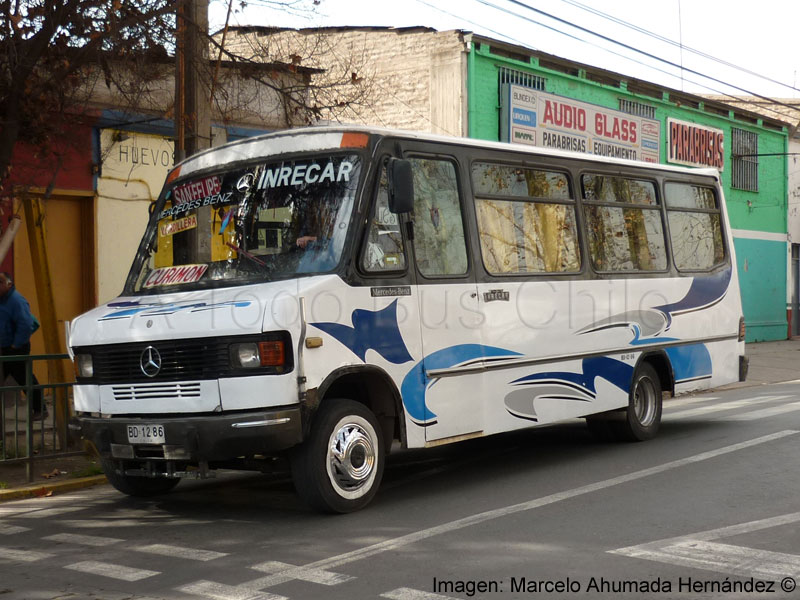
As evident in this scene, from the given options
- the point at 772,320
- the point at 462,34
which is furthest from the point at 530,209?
the point at 772,320

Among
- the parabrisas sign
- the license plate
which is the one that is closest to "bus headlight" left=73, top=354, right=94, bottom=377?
the license plate

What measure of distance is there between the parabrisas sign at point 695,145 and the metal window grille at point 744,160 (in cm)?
74

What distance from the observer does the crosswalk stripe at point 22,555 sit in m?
6.34

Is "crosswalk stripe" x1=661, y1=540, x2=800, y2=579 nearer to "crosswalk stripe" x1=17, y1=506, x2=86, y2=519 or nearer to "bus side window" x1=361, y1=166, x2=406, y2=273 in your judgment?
"bus side window" x1=361, y1=166, x2=406, y2=273

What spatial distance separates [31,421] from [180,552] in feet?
11.0

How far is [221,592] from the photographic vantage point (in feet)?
17.4

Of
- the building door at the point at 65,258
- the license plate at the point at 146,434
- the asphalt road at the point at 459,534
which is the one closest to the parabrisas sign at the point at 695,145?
the building door at the point at 65,258

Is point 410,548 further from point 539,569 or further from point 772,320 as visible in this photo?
point 772,320

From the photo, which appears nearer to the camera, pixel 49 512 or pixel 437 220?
pixel 49 512

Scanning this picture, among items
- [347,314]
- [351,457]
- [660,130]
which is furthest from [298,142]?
[660,130]

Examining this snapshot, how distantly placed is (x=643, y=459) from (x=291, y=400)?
4.00 metres

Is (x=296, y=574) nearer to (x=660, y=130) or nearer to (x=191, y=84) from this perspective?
(x=191, y=84)

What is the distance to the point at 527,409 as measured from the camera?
348 inches

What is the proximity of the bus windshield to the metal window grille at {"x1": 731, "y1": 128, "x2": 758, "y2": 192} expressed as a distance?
23.9 m
